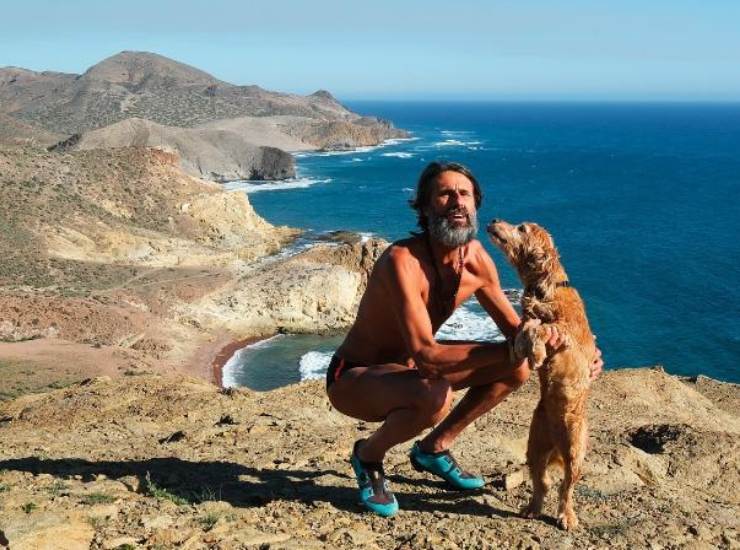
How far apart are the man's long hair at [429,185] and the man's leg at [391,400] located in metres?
1.03

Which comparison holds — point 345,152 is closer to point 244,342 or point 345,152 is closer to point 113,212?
point 113,212

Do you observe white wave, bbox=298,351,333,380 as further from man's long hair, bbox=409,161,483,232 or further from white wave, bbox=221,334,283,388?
man's long hair, bbox=409,161,483,232

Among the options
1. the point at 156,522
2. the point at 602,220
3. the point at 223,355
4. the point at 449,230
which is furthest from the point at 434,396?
the point at 602,220

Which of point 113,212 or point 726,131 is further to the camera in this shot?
point 726,131

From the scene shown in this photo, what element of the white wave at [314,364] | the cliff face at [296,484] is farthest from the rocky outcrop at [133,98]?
the cliff face at [296,484]

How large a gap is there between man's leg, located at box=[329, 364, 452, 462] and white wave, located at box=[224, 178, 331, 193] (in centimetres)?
7089

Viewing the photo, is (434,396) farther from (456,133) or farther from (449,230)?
(456,133)

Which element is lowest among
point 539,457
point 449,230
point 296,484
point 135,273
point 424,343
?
point 135,273

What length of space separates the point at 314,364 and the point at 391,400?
2354cm

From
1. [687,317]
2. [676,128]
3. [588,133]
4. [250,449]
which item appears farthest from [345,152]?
[250,449]

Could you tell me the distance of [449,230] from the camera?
14.7ft

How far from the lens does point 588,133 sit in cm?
15688

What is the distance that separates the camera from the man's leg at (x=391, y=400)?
4438 millimetres

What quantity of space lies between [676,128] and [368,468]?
190 metres
